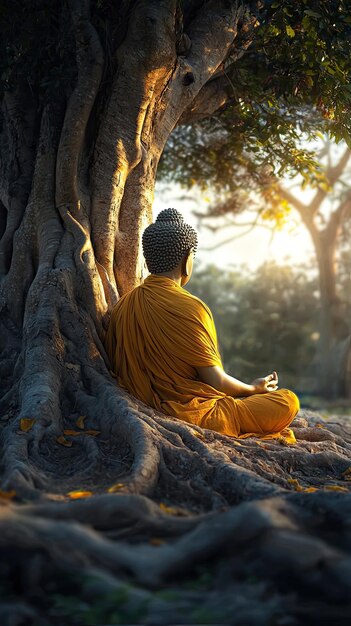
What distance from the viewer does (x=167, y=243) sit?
5.76 meters

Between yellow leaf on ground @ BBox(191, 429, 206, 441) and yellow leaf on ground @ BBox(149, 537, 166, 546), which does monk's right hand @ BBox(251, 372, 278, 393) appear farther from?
yellow leaf on ground @ BBox(149, 537, 166, 546)

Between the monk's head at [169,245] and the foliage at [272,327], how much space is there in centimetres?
2099

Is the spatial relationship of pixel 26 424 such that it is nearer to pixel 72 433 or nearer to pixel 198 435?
pixel 72 433

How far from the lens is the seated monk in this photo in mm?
5363

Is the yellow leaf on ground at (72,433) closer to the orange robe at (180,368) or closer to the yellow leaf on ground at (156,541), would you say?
the orange robe at (180,368)

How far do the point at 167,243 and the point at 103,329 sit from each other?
894 mm

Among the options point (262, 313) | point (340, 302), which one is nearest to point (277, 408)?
point (340, 302)

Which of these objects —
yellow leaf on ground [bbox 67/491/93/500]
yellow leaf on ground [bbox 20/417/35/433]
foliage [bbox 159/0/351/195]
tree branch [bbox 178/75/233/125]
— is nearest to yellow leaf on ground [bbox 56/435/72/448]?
yellow leaf on ground [bbox 20/417/35/433]

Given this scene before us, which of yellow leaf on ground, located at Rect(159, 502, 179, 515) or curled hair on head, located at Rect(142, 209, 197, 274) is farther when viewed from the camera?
Answer: curled hair on head, located at Rect(142, 209, 197, 274)

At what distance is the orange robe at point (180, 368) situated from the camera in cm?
536

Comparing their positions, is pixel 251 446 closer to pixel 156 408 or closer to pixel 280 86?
pixel 156 408

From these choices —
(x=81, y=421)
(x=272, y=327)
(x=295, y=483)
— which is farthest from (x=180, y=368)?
(x=272, y=327)

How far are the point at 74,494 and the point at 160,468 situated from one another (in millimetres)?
668

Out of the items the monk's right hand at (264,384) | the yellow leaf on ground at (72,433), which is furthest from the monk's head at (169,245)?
the yellow leaf on ground at (72,433)
